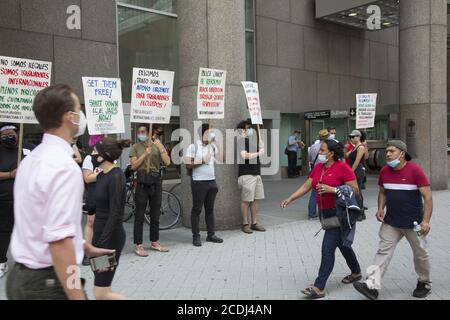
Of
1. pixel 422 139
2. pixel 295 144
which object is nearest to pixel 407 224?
pixel 422 139

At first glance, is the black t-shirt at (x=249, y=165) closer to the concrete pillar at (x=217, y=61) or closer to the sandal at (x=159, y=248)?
the concrete pillar at (x=217, y=61)

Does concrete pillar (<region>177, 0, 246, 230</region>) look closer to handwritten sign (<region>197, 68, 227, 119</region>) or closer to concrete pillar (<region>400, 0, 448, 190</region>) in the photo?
handwritten sign (<region>197, 68, 227, 119</region>)

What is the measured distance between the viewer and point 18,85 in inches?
250

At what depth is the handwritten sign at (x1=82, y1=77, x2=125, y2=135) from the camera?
6863mm

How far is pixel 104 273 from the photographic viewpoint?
3979 mm

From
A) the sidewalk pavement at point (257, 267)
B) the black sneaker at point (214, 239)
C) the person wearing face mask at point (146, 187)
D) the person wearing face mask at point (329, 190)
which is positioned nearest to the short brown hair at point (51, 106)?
the sidewalk pavement at point (257, 267)

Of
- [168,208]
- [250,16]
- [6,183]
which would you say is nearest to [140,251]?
[6,183]

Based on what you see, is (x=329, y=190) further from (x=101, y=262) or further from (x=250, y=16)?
(x=250, y=16)

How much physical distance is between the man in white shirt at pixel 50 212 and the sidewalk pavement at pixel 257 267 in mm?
3056

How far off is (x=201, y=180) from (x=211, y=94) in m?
1.51

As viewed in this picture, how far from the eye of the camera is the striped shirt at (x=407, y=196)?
16.8 ft
